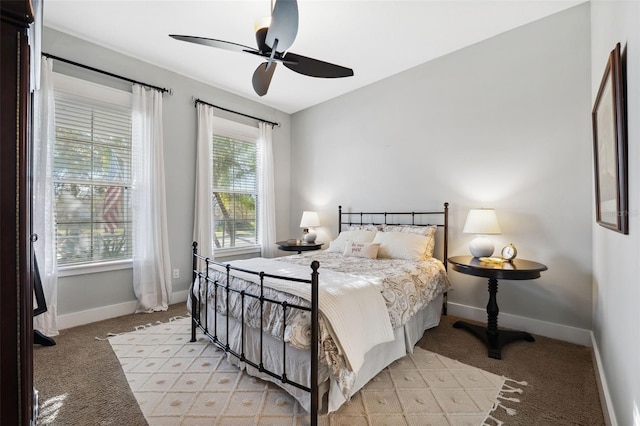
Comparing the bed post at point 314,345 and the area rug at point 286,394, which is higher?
the bed post at point 314,345

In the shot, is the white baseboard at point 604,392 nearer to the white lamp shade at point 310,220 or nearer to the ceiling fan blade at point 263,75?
the ceiling fan blade at point 263,75

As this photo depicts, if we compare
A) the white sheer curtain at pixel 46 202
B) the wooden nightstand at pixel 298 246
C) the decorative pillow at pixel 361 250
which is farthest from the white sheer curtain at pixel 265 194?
the white sheer curtain at pixel 46 202

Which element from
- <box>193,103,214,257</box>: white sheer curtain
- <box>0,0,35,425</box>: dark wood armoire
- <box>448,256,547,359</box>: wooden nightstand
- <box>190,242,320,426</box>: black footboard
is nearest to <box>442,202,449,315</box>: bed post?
<box>448,256,547,359</box>: wooden nightstand

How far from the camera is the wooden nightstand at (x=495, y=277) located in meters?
2.31

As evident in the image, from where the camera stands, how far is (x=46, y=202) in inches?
107

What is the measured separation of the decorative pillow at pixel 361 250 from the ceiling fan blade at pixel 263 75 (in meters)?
1.87

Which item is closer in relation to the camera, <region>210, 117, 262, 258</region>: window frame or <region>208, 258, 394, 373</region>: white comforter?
<region>208, 258, 394, 373</region>: white comforter

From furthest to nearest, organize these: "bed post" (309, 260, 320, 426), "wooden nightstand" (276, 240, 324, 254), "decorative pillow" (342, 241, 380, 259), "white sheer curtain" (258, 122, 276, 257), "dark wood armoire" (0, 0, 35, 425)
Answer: "white sheer curtain" (258, 122, 276, 257)
"wooden nightstand" (276, 240, 324, 254)
"decorative pillow" (342, 241, 380, 259)
"bed post" (309, 260, 320, 426)
"dark wood armoire" (0, 0, 35, 425)

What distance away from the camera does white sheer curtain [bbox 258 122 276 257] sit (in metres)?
4.75

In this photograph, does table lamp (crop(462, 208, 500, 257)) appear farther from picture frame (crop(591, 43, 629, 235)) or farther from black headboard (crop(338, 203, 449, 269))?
picture frame (crop(591, 43, 629, 235))

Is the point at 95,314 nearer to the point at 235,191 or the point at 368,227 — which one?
the point at 235,191

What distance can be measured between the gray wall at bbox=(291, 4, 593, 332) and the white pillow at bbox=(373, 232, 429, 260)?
49 cm

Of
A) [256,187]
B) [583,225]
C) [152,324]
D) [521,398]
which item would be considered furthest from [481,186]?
[152,324]

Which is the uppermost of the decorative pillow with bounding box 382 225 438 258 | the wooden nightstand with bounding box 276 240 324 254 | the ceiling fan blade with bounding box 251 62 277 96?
the ceiling fan blade with bounding box 251 62 277 96
